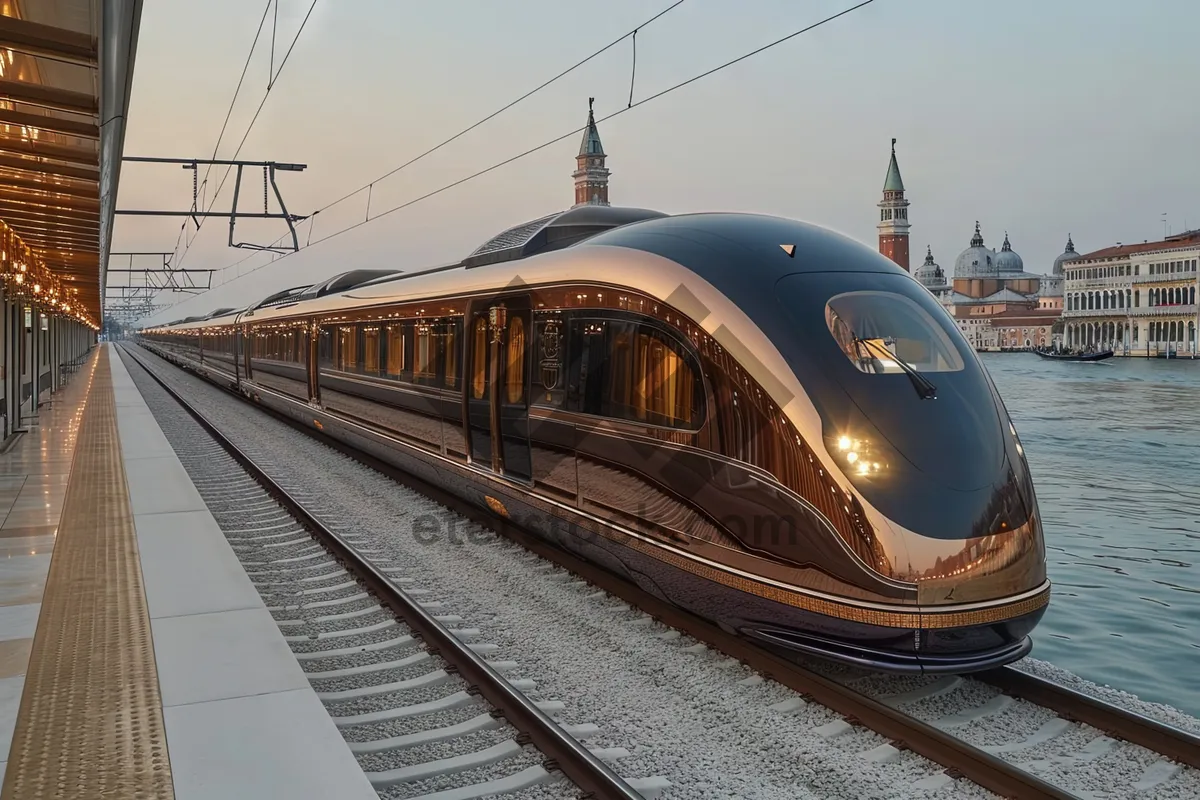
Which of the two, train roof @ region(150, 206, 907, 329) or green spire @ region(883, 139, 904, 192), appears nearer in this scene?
train roof @ region(150, 206, 907, 329)

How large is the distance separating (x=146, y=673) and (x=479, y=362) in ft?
17.1

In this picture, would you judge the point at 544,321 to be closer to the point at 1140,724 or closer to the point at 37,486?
the point at 1140,724

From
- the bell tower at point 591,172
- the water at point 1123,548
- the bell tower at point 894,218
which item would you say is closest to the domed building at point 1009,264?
the bell tower at point 894,218

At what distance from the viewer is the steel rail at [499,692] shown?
14.8 feet

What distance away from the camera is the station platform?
4199mm

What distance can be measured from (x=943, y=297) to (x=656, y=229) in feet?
577

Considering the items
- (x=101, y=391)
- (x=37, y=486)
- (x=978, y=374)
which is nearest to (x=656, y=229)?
(x=978, y=374)

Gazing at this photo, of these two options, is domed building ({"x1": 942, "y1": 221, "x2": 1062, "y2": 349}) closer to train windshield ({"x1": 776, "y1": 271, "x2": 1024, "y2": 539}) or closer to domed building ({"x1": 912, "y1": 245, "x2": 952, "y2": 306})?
domed building ({"x1": 912, "y1": 245, "x2": 952, "y2": 306})

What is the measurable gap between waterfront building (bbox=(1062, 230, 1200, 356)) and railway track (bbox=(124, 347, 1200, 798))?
129088mm

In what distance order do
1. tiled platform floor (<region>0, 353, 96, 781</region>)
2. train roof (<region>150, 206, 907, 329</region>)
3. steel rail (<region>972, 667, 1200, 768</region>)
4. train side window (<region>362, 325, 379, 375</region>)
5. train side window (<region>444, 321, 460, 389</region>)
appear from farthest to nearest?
train side window (<region>362, 325, 379, 375</region>) → train side window (<region>444, 321, 460, 389</region>) → train roof (<region>150, 206, 907, 329</region>) → tiled platform floor (<region>0, 353, 96, 781</region>) → steel rail (<region>972, 667, 1200, 768</region>)

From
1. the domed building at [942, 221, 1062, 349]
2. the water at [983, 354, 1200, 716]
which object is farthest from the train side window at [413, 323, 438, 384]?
the domed building at [942, 221, 1062, 349]

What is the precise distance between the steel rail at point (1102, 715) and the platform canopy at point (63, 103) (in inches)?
263

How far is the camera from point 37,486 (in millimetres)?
12531

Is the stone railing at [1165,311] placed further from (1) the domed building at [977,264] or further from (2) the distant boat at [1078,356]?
(1) the domed building at [977,264]
